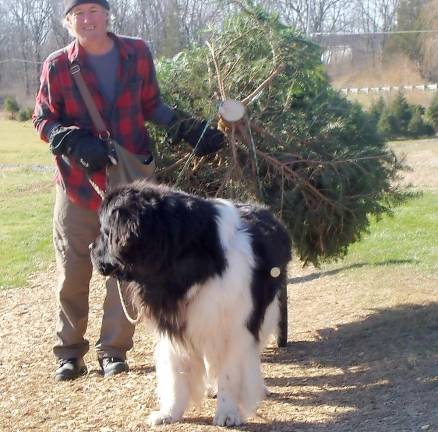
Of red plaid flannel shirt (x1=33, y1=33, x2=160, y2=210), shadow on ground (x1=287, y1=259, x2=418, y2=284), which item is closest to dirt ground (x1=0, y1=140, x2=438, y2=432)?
shadow on ground (x1=287, y1=259, x2=418, y2=284)

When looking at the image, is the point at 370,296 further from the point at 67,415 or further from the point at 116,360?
the point at 67,415

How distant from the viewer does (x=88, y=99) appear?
511cm

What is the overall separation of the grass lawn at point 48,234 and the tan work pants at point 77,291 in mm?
2910

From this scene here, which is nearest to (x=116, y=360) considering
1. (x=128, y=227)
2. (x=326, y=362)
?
(x=326, y=362)

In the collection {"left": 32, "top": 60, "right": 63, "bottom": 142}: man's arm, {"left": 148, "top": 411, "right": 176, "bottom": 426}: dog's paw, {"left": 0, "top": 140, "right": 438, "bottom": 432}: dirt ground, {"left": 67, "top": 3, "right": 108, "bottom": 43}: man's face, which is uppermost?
{"left": 67, "top": 3, "right": 108, "bottom": 43}: man's face

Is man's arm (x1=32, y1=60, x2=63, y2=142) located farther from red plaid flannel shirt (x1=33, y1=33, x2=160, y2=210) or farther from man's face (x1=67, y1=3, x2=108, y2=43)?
man's face (x1=67, y1=3, x2=108, y2=43)

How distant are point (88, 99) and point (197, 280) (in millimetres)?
1653

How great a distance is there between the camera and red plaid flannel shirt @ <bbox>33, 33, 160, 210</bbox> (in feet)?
16.9

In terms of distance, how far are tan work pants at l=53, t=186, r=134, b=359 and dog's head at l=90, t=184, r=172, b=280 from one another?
51.1 inches

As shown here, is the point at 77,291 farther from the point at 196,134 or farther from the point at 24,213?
the point at 24,213

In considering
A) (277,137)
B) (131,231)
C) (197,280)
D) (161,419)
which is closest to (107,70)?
(277,137)

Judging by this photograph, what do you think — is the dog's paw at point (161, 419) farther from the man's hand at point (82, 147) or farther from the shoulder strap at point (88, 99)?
the shoulder strap at point (88, 99)

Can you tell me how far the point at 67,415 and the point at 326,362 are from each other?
1.82m

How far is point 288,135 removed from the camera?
5602 millimetres
